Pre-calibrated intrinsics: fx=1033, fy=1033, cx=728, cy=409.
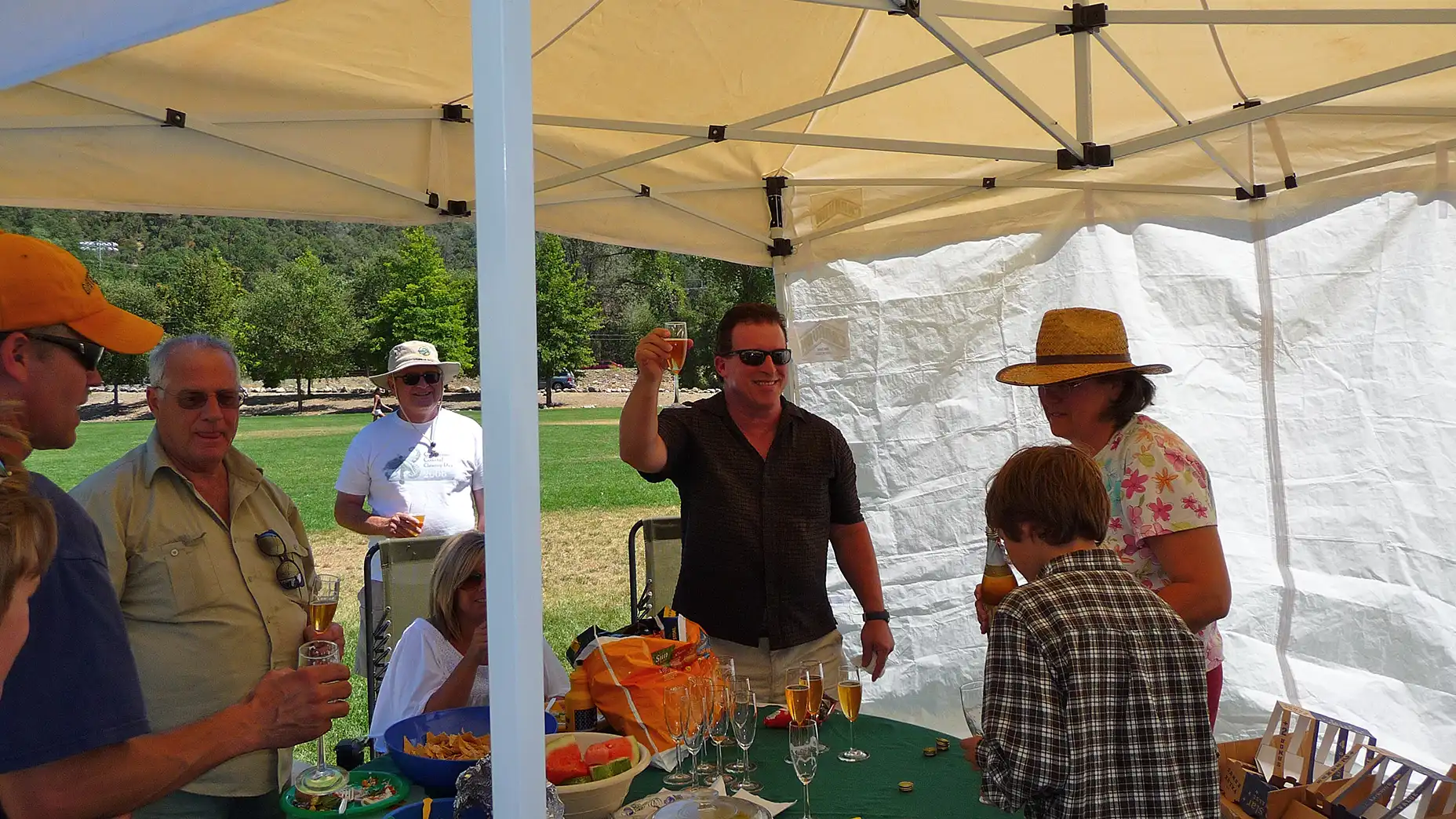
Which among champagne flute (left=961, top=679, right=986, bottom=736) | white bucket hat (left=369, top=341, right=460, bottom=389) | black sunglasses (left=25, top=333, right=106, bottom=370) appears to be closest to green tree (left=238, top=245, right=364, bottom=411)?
white bucket hat (left=369, top=341, right=460, bottom=389)

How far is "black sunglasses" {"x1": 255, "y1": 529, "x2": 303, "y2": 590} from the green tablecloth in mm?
447

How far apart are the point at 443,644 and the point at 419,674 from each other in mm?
93

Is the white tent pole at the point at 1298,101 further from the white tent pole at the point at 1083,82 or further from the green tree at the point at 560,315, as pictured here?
the green tree at the point at 560,315

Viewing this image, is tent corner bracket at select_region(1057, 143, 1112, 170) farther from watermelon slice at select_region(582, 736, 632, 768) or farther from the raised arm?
watermelon slice at select_region(582, 736, 632, 768)

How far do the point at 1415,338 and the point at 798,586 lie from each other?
2101mm

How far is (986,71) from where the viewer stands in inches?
114

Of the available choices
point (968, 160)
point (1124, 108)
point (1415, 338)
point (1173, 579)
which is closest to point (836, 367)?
point (968, 160)

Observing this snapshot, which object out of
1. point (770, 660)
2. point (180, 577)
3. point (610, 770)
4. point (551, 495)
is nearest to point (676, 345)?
point (770, 660)

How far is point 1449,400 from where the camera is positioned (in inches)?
124

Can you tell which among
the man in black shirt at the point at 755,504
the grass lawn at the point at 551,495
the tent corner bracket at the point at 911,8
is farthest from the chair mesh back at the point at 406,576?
the grass lawn at the point at 551,495

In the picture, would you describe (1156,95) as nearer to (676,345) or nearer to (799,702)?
(676,345)

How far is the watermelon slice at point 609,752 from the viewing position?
1858mm

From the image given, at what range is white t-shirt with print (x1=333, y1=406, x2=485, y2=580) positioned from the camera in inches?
179

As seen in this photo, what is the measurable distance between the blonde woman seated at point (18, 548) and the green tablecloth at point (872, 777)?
39.8 inches
